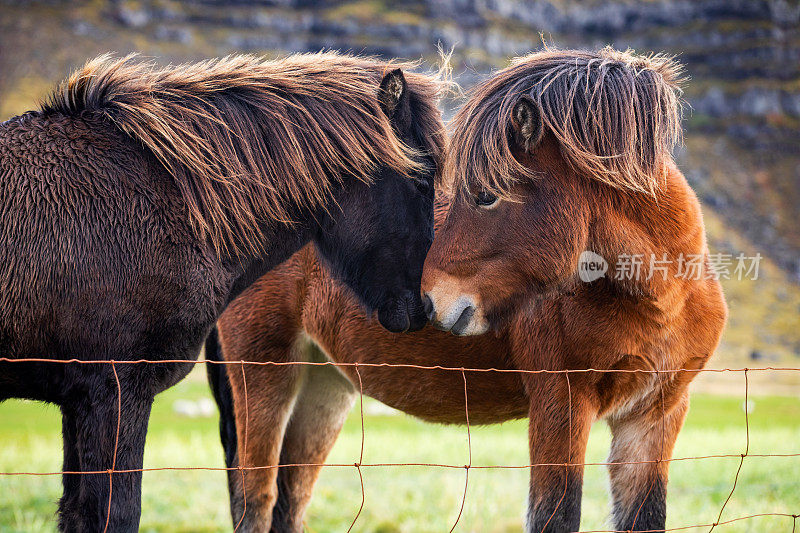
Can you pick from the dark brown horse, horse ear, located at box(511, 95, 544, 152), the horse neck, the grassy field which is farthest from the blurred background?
horse ear, located at box(511, 95, 544, 152)

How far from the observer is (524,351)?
3.66 metres

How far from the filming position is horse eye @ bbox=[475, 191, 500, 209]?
10.8 feet

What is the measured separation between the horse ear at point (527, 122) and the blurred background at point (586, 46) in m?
5.93

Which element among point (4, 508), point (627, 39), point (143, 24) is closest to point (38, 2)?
point (143, 24)

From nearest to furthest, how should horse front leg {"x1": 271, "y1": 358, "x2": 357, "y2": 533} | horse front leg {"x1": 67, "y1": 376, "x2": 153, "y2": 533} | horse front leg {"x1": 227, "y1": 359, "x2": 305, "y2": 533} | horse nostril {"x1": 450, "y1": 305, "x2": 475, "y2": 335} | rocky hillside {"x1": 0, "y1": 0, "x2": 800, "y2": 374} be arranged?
1. horse front leg {"x1": 67, "y1": 376, "x2": 153, "y2": 533}
2. horse nostril {"x1": 450, "y1": 305, "x2": 475, "y2": 335}
3. horse front leg {"x1": 227, "y1": 359, "x2": 305, "y2": 533}
4. horse front leg {"x1": 271, "y1": 358, "x2": 357, "y2": 533}
5. rocky hillside {"x1": 0, "y1": 0, "x2": 800, "y2": 374}

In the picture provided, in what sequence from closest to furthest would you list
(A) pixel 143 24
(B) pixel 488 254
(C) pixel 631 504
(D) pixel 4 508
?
(B) pixel 488 254, (C) pixel 631 504, (D) pixel 4 508, (A) pixel 143 24

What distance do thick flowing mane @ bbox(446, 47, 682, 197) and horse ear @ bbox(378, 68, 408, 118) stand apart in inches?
18.1

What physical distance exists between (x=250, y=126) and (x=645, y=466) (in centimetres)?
268

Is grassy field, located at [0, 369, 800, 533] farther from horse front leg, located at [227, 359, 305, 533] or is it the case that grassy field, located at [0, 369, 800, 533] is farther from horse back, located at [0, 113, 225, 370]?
horse front leg, located at [227, 359, 305, 533]

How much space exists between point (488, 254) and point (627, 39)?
113129 millimetres

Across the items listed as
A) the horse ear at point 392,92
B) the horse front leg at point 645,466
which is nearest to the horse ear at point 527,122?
the horse ear at point 392,92

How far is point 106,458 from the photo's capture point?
9.32 feet

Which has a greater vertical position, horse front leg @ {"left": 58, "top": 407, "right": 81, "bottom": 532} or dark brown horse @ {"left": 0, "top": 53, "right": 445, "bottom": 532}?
dark brown horse @ {"left": 0, "top": 53, "right": 445, "bottom": 532}

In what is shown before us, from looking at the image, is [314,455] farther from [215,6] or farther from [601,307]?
[215,6]
